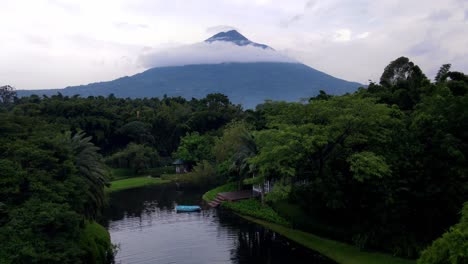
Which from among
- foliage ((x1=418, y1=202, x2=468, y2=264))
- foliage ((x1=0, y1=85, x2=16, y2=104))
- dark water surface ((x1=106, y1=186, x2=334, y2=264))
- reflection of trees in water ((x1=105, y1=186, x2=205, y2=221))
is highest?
foliage ((x1=0, y1=85, x2=16, y2=104))

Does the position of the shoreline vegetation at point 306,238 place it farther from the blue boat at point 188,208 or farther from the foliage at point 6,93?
the foliage at point 6,93

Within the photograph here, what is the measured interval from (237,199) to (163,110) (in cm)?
4998

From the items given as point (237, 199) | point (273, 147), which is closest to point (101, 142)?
point (237, 199)

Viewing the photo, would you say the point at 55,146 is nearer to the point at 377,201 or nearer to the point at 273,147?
the point at 273,147

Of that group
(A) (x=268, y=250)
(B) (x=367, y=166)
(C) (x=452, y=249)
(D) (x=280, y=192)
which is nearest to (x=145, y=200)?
(A) (x=268, y=250)

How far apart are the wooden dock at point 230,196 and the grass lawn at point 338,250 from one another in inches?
491

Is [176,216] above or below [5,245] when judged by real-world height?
→ below

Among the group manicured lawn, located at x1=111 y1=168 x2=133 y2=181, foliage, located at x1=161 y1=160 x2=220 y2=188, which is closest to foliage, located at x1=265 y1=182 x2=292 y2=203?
foliage, located at x1=161 y1=160 x2=220 y2=188

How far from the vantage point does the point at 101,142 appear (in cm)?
7962

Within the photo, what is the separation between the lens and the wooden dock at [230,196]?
45.8 meters

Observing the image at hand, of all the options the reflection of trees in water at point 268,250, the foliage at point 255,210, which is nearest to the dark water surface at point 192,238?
the reflection of trees in water at point 268,250

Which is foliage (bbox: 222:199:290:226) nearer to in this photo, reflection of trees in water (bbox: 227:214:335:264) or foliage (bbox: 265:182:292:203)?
reflection of trees in water (bbox: 227:214:335:264)

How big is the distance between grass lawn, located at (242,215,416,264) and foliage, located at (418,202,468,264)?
11073 mm

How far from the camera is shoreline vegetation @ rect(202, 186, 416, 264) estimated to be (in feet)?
83.4
